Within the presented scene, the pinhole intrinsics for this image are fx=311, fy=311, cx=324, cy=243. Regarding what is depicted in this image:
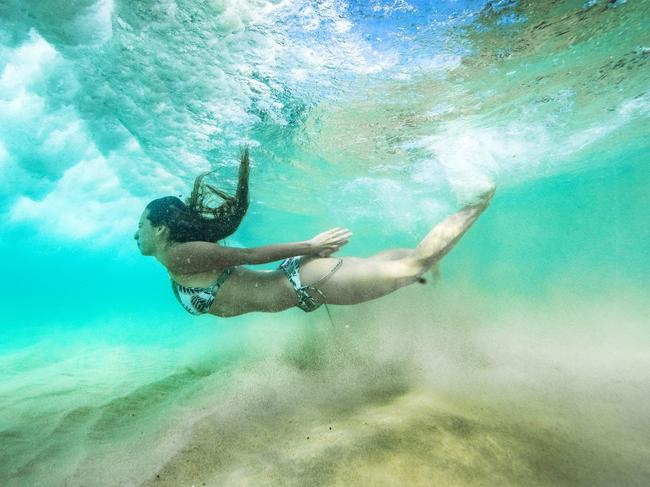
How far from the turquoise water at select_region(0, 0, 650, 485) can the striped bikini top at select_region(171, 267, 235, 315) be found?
5.48 ft

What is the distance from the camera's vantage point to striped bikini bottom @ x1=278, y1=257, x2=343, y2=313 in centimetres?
418

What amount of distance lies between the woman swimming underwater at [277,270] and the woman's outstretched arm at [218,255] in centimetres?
2

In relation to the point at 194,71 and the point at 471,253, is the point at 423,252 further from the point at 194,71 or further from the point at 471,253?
the point at 471,253

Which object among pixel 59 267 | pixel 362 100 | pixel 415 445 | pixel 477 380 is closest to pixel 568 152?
pixel 362 100

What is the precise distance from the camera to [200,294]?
168 inches

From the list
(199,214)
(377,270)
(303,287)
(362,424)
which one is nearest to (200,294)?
(199,214)

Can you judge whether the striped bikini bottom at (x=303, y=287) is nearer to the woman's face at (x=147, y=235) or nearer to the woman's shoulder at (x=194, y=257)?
the woman's shoulder at (x=194, y=257)

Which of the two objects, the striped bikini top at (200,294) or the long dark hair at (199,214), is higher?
the long dark hair at (199,214)

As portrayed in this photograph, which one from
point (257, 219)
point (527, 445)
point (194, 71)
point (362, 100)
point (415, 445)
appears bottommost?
point (527, 445)

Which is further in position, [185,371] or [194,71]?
[185,371]

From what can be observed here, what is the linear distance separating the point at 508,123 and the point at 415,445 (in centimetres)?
1471

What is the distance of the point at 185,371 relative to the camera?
9680 millimetres

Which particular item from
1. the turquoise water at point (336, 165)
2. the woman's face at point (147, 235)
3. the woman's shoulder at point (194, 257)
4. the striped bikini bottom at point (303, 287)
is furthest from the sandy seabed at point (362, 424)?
the woman's face at point (147, 235)

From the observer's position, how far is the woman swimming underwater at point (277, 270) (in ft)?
13.5
